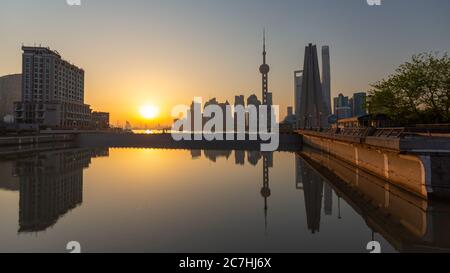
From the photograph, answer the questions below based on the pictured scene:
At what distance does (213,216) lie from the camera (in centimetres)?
1603

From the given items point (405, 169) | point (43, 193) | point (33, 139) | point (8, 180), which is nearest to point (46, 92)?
point (33, 139)

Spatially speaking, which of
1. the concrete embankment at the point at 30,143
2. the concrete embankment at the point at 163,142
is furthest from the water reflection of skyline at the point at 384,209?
the concrete embankment at the point at 30,143

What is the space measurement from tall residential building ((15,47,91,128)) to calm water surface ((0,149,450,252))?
11056 centimetres

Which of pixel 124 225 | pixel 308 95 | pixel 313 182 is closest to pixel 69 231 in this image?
pixel 124 225

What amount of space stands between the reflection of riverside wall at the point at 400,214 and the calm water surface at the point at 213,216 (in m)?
0.04

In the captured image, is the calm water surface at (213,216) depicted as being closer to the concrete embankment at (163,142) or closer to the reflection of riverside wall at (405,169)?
the reflection of riverside wall at (405,169)

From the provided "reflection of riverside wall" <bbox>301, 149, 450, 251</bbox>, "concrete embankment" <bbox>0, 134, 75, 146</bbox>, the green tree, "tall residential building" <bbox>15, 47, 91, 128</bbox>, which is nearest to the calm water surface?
"reflection of riverside wall" <bbox>301, 149, 450, 251</bbox>

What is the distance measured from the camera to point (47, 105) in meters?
127

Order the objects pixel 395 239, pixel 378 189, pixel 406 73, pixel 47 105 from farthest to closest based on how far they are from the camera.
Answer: pixel 47 105, pixel 406 73, pixel 378 189, pixel 395 239

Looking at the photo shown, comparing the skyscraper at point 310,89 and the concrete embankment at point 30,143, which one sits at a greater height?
the skyscraper at point 310,89

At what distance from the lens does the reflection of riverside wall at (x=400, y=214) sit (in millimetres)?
12590

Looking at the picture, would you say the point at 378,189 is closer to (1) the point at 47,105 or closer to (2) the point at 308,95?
(2) the point at 308,95

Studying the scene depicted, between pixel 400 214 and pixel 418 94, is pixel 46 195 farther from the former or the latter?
pixel 418 94
